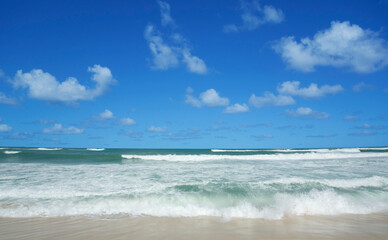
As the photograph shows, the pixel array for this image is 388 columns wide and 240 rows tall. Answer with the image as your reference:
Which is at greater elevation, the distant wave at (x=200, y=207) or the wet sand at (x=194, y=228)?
the distant wave at (x=200, y=207)

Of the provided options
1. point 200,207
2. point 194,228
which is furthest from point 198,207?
point 194,228

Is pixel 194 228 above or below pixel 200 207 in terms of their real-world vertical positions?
A: below

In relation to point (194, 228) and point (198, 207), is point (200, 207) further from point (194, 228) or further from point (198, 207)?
point (194, 228)

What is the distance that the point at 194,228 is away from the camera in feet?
17.2

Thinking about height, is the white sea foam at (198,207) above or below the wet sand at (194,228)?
above

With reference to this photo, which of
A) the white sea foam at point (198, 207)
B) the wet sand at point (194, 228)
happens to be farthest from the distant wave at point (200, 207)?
the wet sand at point (194, 228)

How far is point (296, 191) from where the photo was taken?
8.24 metres

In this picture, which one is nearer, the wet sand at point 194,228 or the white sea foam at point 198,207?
the wet sand at point 194,228

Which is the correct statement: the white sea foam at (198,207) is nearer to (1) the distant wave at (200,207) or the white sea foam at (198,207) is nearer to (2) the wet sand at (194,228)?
(1) the distant wave at (200,207)

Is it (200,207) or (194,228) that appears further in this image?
(200,207)

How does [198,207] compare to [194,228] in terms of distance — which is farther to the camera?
[198,207]

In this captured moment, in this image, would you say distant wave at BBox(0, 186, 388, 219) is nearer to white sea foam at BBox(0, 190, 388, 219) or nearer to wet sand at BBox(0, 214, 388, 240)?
white sea foam at BBox(0, 190, 388, 219)

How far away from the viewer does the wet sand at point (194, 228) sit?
4785 mm

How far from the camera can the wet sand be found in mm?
4785
